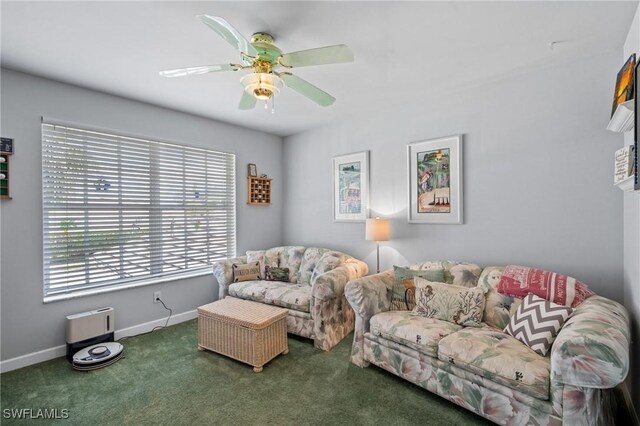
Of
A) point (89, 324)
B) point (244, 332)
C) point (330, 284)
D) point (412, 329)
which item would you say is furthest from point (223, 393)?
point (89, 324)

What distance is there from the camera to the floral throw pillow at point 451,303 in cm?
228

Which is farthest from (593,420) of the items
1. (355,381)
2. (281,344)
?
(281,344)

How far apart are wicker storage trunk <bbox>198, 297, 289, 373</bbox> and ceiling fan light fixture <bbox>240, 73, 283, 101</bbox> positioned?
5.96 feet

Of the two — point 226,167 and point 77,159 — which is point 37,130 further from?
point 226,167

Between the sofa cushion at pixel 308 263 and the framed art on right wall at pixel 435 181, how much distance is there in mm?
1241

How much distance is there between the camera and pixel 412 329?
219 cm

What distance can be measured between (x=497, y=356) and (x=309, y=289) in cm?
194

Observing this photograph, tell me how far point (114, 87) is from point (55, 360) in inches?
103

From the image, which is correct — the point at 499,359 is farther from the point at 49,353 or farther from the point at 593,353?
the point at 49,353

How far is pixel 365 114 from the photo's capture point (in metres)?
3.64

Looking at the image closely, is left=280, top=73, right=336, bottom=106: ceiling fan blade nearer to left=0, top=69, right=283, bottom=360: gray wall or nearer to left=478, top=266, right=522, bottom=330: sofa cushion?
left=478, top=266, right=522, bottom=330: sofa cushion

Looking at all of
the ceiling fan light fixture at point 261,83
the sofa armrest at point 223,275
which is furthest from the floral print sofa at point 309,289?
the ceiling fan light fixture at point 261,83

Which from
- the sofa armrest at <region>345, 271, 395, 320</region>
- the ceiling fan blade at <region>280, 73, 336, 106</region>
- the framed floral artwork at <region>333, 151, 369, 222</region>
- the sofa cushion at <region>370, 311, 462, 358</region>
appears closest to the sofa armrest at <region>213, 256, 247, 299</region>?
the framed floral artwork at <region>333, 151, 369, 222</region>

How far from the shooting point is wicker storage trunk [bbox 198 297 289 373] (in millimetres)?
2445
